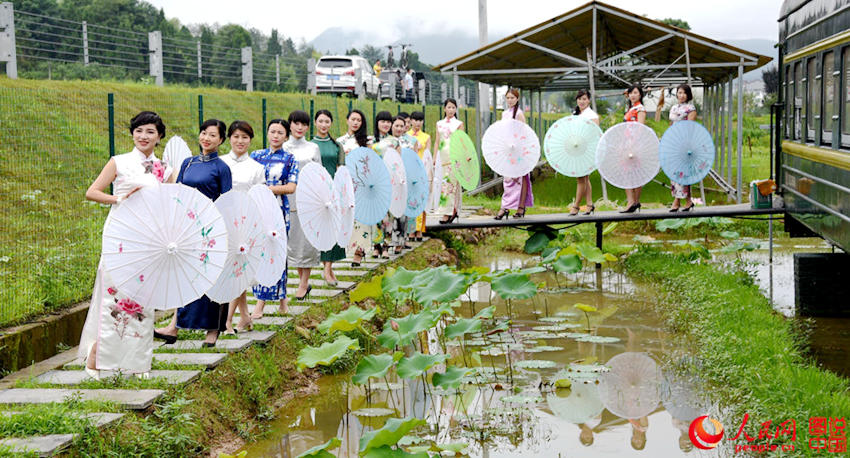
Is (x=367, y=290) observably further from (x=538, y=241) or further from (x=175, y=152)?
(x=538, y=241)

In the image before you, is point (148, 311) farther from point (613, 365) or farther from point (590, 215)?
point (590, 215)

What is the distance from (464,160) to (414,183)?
1.30 metres

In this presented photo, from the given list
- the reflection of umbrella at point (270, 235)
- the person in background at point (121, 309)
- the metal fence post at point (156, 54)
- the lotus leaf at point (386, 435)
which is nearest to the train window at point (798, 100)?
the reflection of umbrella at point (270, 235)

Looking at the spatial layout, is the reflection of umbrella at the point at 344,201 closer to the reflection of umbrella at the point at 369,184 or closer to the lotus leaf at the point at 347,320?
the reflection of umbrella at the point at 369,184

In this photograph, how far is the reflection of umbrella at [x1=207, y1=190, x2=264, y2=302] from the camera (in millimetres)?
5945

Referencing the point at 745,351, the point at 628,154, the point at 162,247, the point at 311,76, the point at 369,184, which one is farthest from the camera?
the point at 311,76

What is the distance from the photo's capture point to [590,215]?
10742 millimetres

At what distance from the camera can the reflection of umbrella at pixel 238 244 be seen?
5.95 m

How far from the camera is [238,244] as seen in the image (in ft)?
19.8

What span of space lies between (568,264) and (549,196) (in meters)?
9.37

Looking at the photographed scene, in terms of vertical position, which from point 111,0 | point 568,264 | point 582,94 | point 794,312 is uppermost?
point 111,0

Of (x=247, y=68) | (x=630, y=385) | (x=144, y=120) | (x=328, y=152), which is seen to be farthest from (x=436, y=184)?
(x=247, y=68)

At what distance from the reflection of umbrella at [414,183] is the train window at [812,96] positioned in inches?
142

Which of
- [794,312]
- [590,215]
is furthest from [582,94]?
[794,312]
